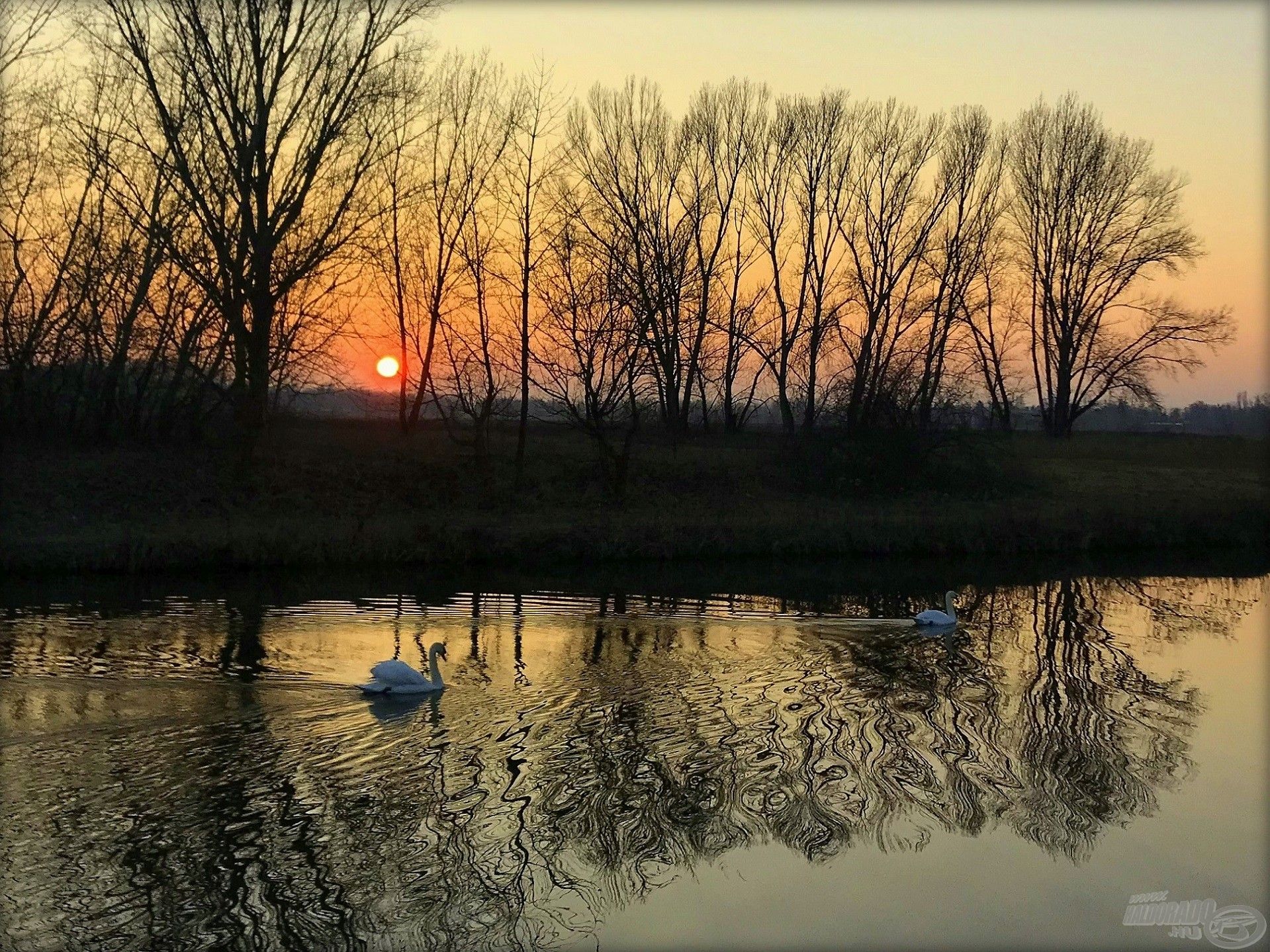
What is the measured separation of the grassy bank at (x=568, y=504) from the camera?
Result: 2402 cm

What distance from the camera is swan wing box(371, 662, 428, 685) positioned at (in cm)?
1252

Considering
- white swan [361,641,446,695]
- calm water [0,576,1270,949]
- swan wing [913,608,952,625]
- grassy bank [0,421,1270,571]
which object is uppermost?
grassy bank [0,421,1270,571]

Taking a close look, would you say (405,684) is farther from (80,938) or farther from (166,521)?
(166,521)

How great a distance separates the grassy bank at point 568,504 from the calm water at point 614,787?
23.9ft

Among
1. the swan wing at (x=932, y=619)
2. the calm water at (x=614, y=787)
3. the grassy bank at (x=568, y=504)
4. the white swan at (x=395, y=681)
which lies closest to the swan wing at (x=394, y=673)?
the white swan at (x=395, y=681)

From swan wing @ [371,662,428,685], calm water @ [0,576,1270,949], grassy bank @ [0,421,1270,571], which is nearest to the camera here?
calm water @ [0,576,1270,949]

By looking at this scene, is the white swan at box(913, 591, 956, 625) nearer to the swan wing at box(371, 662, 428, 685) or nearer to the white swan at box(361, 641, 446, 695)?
the white swan at box(361, 641, 446, 695)

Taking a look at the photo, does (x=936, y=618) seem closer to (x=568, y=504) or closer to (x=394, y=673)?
(x=394, y=673)

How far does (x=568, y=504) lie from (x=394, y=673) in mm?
18640

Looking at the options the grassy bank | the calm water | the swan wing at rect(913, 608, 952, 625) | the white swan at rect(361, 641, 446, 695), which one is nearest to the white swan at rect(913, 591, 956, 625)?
the swan wing at rect(913, 608, 952, 625)

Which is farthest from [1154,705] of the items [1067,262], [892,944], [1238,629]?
Result: [1067,262]

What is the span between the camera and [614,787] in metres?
10.2

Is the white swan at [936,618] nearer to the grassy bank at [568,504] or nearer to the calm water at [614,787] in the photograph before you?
the calm water at [614,787]

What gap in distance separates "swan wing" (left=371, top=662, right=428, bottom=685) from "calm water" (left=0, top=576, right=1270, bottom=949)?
0.29m
